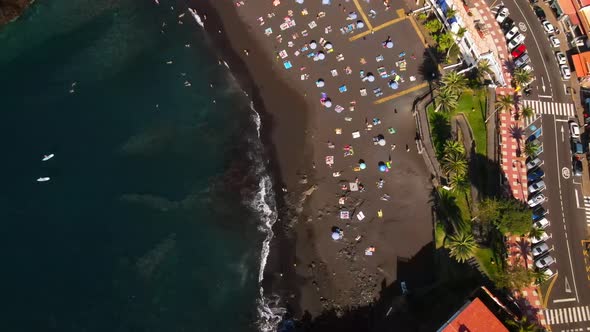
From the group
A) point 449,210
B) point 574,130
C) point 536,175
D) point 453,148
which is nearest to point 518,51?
point 574,130

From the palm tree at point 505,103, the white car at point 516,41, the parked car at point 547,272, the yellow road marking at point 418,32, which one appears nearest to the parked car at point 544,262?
the parked car at point 547,272

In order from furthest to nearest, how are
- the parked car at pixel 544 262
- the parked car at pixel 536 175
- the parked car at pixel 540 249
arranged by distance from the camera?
the parked car at pixel 536 175 → the parked car at pixel 540 249 → the parked car at pixel 544 262

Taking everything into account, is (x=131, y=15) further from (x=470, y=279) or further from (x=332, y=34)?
(x=470, y=279)

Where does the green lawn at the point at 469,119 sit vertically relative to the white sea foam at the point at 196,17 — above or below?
below

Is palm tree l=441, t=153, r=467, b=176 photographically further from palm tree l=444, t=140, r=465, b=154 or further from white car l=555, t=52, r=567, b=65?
white car l=555, t=52, r=567, b=65

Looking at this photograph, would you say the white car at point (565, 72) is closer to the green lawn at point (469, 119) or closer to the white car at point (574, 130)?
the white car at point (574, 130)

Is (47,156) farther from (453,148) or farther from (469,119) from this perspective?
(469,119)
